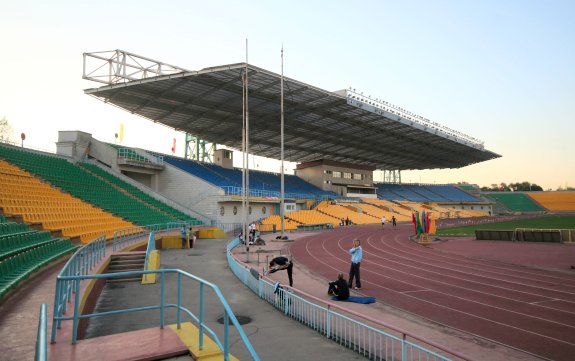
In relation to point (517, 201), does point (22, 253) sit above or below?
below

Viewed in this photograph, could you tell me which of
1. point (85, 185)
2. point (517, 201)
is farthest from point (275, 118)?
point (517, 201)

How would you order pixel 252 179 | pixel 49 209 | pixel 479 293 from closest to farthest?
pixel 479 293 < pixel 49 209 < pixel 252 179

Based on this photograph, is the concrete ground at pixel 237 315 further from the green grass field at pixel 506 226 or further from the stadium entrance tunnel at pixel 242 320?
the green grass field at pixel 506 226

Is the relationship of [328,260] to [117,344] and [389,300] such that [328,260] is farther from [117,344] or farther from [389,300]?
[117,344]

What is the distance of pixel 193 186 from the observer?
39.7 m

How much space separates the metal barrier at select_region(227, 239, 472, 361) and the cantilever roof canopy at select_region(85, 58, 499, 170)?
25.1 m

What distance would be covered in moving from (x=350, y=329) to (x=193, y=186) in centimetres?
3349

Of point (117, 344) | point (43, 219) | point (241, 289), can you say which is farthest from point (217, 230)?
point (117, 344)

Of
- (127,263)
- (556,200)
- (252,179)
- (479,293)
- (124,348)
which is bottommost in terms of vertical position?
(479,293)

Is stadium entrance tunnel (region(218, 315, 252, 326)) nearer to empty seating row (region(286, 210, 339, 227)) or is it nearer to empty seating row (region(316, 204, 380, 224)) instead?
empty seating row (region(286, 210, 339, 227))

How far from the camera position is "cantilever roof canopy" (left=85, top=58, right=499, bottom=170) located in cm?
3531

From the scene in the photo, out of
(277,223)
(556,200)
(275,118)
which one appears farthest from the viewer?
(556,200)

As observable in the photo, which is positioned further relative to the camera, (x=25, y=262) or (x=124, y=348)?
(x=25, y=262)

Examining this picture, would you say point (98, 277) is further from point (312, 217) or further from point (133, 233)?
point (312, 217)
